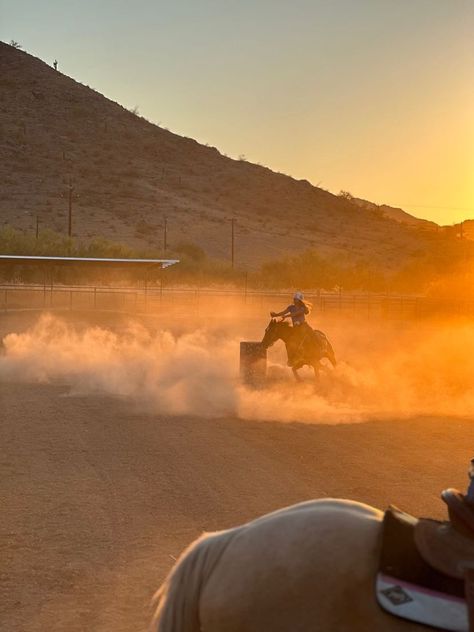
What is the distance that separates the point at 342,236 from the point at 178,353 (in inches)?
3511

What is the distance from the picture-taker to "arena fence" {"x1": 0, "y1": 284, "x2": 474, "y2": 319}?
41.6 meters

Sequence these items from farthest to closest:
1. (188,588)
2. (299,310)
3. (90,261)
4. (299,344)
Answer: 1. (90,261)
2. (299,310)
3. (299,344)
4. (188,588)

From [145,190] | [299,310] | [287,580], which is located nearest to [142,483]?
[287,580]

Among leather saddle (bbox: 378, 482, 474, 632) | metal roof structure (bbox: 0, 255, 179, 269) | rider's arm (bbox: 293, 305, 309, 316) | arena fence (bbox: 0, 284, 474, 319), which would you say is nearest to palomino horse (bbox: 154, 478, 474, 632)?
leather saddle (bbox: 378, 482, 474, 632)

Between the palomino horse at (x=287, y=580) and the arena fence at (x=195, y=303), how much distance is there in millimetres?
36536

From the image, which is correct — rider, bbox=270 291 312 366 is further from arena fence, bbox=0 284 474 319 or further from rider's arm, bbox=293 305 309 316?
arena fence, bbox=0 284 474 319

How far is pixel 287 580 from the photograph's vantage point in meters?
2.76

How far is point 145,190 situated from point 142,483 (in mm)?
95910

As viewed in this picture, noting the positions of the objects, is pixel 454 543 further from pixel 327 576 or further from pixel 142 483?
pixel 142 483

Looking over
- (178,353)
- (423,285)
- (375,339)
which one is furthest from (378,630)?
(423,285)

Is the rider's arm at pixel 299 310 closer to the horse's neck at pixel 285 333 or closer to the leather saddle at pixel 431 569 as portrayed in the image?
the horse's neck at pixel 285 333

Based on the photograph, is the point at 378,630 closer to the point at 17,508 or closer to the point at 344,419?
the point at 17,508

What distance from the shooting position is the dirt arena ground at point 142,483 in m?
6.04

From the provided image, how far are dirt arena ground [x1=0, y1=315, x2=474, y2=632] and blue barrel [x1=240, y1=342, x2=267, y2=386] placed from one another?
3426 mm
